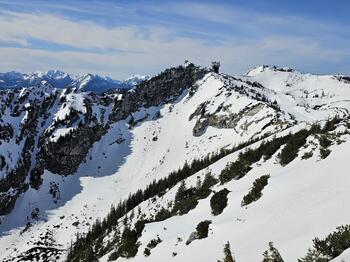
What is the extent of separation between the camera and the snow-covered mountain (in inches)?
869

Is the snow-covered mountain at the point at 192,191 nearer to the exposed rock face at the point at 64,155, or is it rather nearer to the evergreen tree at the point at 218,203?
the evergreen tree at the point at 218,203

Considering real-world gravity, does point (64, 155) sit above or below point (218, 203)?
above

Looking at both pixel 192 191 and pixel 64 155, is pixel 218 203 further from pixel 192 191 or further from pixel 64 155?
pixel 64 155

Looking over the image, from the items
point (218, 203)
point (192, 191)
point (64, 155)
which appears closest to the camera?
point (218, 203)

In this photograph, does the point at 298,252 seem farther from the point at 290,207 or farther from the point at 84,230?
the point at 84,230

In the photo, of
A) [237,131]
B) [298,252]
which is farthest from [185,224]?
[237,131]

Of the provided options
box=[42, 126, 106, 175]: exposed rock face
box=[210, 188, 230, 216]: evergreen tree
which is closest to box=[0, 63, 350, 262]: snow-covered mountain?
box=[210, 188, 230, 216]: evergreen tree

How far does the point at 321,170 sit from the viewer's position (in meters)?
28.1

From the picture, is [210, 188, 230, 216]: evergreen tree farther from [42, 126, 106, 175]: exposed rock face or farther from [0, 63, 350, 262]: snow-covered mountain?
[42, 126, 106, 175]: exposed rock face

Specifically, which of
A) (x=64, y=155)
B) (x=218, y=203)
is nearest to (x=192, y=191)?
(x=218, y=203)

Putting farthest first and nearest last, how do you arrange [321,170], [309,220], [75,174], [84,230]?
[75,174] → [84,230] → [321,170] → [309,220]

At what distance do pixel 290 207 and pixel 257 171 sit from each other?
16623mm

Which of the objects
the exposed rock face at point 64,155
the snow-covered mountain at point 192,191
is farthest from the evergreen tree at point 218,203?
the exposed rock face at point 64,155

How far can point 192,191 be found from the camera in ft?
206
